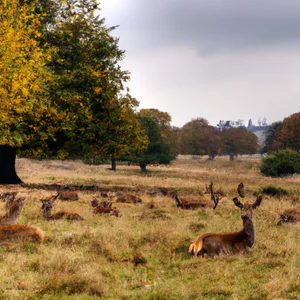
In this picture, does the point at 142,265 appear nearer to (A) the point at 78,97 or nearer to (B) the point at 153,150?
(A) the point at 78,97

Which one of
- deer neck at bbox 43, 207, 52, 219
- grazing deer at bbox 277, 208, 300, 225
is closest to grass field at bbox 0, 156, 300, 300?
deer neck at bbox 43, 207, 52, 219

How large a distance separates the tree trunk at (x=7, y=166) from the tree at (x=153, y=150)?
2582 centimetres

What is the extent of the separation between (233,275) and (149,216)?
657cm

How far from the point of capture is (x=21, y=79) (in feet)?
54.5

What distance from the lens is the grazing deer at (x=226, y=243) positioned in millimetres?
8734

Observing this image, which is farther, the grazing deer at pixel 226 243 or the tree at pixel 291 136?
the tree at pixel 291 136

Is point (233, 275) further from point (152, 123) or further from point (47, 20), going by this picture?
point (152, 123)

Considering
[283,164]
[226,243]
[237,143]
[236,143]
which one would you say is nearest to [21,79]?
[226,243]

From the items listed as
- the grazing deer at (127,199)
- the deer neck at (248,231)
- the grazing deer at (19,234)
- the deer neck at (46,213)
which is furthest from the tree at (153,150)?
the deer neck at (248,231)

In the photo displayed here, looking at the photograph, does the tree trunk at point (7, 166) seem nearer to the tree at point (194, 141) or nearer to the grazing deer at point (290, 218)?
the grazing deer at point (290, 218)

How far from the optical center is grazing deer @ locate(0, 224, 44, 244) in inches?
361

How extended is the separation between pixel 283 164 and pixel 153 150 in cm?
1717

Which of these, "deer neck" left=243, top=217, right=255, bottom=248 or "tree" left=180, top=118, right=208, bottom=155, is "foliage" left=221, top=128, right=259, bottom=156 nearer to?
"tree" left=180, top=118, right=208, bottom=155

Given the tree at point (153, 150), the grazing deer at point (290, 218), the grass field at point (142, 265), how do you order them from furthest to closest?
1. the tree at point (153, 150)
2. the grazing deer at point (290, 218)
3. the grass field at point (142, 265)
